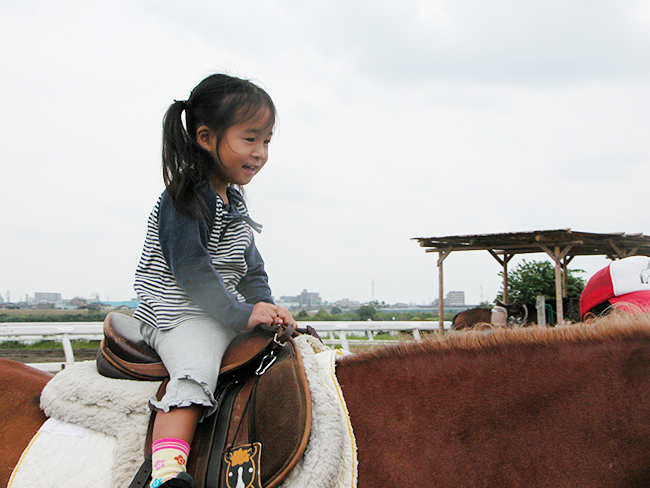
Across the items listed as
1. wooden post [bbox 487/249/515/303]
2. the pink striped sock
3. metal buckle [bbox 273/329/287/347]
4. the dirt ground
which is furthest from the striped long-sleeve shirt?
wooden post [bbox 487/249/515/303]

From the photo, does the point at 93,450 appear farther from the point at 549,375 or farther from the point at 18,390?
the point at 549,375

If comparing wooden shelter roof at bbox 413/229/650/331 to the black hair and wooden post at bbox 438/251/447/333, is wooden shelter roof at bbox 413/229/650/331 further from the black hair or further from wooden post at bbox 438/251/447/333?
the black hair

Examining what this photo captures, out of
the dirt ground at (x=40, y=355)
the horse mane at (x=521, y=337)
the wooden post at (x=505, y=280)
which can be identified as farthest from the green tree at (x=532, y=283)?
the horse mane at (x=521, y=337)

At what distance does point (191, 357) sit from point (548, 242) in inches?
478

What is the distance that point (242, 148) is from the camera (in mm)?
1756

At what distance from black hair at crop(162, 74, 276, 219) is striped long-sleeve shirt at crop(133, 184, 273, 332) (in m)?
0.09

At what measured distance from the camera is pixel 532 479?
119 centimetres

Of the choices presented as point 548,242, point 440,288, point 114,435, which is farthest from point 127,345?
point 440,288

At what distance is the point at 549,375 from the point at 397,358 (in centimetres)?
44

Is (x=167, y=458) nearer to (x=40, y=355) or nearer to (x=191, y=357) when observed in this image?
(x=191, y=357)

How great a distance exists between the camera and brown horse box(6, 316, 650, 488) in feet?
3.85

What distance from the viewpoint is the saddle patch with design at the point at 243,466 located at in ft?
4.09

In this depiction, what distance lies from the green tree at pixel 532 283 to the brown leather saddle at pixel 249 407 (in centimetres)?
1575

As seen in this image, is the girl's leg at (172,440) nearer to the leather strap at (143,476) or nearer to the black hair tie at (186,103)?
the leather strap at (143,476)
